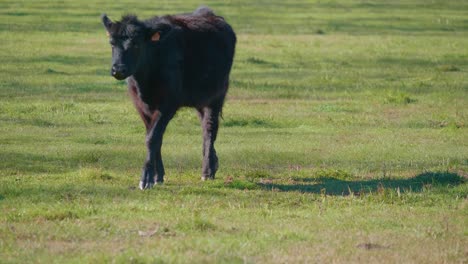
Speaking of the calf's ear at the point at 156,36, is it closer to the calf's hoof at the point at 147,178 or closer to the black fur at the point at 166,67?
the black fur at the point at 166,67

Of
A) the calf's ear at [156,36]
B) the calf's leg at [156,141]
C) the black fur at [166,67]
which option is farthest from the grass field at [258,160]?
the calf's ear at [156,36]

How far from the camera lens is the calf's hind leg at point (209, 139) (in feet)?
42.3

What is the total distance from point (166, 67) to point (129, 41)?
0.52 meters

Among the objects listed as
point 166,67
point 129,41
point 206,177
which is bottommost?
point 206,177

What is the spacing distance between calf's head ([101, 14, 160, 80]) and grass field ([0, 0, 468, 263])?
4.09ft

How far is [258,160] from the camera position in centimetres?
1430

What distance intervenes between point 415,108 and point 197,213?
10.8 metres

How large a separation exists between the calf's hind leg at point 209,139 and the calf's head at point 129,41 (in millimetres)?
1699

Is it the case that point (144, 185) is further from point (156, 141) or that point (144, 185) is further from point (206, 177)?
point (206, 177)

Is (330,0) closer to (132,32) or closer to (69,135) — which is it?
(69,135)

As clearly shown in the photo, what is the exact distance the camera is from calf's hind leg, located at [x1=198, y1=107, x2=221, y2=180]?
12.9m

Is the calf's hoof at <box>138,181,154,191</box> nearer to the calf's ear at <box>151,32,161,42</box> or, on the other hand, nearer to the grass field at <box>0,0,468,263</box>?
the grass field at <box>0,0,468,263</box>

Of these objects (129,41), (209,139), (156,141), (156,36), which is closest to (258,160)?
(209,139)

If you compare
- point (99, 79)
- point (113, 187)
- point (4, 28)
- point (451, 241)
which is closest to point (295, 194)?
point (113, 187)
